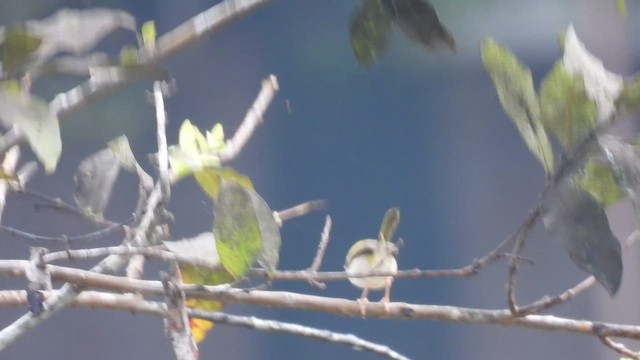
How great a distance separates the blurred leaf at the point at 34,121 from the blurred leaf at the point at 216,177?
166 millimetres

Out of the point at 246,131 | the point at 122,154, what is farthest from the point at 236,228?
the point at 246,131

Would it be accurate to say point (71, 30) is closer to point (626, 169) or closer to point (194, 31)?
point (194, 31)

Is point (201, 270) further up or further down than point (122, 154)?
further down

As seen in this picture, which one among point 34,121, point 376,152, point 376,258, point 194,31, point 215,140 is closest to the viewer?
point 34,121

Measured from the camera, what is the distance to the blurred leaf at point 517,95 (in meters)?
0.46

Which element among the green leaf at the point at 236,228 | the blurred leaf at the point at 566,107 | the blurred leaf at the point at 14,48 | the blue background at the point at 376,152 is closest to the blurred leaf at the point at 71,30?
the blurred leaf at the point at 14,48

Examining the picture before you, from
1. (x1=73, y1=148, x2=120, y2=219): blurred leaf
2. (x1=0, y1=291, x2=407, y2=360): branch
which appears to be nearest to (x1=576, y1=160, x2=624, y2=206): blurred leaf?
(x1=0, y1=291, x2=407, y2=360): branch

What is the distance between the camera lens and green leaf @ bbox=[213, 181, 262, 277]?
51 centimetres

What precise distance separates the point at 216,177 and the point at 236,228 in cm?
11

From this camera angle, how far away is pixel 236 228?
1.70 ft

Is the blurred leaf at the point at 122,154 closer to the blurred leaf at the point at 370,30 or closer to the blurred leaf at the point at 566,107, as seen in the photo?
the blurred leaf at the point at 370,30

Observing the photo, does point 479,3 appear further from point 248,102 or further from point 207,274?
point 207,274

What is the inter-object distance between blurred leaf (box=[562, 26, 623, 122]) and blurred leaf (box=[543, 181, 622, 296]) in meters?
0.04

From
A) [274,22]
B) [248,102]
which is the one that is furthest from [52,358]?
[274,22]
